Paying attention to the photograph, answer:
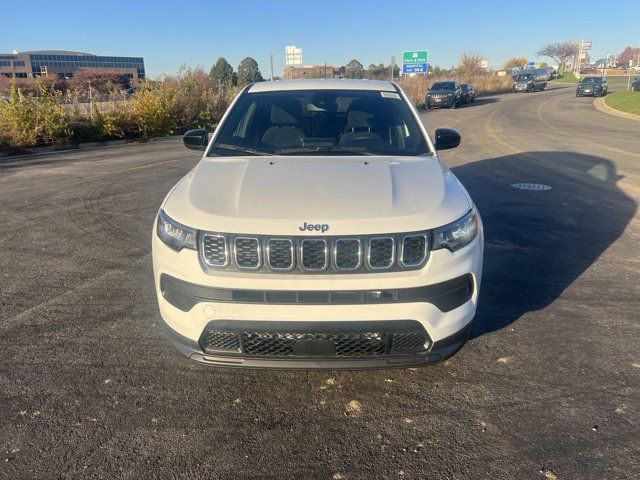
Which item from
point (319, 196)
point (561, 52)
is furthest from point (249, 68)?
point (561, 52)

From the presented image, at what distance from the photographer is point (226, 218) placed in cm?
276

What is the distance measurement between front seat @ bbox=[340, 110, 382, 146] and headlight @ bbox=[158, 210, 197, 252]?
1677 millimetres

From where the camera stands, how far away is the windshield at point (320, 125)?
4.04 metres

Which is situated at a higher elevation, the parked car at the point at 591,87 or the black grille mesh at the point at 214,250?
the parked car at the point at 591,87

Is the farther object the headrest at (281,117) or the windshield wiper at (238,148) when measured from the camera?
the headrest at (281,117)

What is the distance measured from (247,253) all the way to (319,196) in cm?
57

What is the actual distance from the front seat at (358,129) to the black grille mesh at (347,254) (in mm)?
1611

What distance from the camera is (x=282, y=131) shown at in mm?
4242

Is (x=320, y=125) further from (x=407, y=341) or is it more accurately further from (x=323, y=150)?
(x=407, y=341)

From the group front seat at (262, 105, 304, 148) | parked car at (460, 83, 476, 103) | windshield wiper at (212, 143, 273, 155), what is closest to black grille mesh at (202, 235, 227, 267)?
windshield wiper at (212, 143, 273, 155)

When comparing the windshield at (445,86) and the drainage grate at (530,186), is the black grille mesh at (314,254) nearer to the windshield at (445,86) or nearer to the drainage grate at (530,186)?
the drainage grate at (530,186)

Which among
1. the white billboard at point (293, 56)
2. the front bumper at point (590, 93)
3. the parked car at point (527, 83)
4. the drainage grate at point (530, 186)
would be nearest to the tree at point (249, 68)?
the white billboard at point (293, 56)

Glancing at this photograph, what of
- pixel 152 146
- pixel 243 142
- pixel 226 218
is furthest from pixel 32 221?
pixel 152 146

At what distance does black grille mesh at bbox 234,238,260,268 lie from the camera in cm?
270
